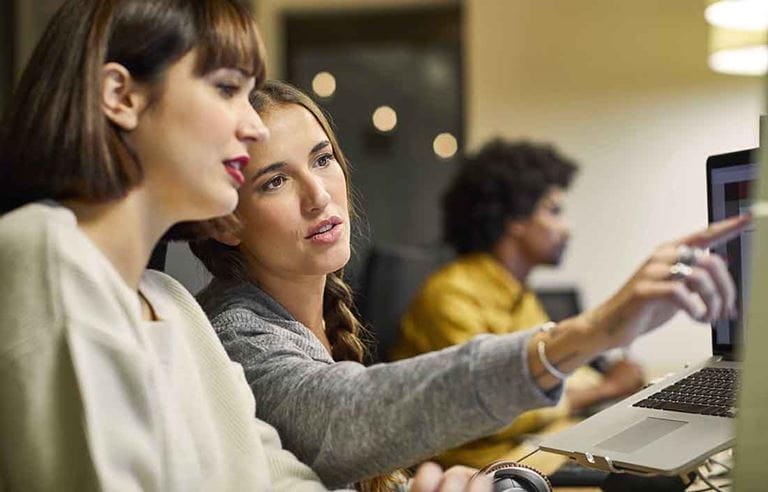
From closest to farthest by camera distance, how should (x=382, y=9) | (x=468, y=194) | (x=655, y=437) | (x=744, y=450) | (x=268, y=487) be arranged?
(x=744, y=450), (x=268, y=487), (x=655, y=437), (x=468, y=194), (x=382, y=9)

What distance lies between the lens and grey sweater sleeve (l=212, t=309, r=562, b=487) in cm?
80

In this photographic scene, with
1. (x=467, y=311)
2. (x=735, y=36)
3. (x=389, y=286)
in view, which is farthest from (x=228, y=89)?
(x=735, y=36)

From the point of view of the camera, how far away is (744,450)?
781 mm

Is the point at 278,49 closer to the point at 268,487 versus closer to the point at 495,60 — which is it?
the point at 495,60

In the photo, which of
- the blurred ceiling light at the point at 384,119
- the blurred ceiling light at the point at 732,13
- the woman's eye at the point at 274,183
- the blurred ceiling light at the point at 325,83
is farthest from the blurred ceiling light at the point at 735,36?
the blurred ceiling light at the point at 325,83

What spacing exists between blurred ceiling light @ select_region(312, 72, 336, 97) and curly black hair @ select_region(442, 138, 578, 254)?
1789 mm

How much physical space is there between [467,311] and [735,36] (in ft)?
3.60

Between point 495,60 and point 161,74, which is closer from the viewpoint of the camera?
point 161,74

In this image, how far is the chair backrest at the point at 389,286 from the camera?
267 cm

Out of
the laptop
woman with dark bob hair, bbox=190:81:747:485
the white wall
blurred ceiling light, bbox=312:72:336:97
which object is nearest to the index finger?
woman with dark bob hair, bbox=190:81:747:485

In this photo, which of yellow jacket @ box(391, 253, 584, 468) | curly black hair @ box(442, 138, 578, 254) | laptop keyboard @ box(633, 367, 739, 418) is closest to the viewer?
laptop keyboard @ box(633, 367, 739, 418)

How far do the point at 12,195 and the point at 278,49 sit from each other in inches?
155

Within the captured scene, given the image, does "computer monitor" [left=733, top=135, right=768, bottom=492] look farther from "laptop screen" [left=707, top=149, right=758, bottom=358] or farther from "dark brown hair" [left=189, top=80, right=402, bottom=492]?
"dark brown hair" [left=189, top=80, right=402, bottom=492]

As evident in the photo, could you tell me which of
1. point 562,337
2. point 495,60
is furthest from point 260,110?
point 495,60
